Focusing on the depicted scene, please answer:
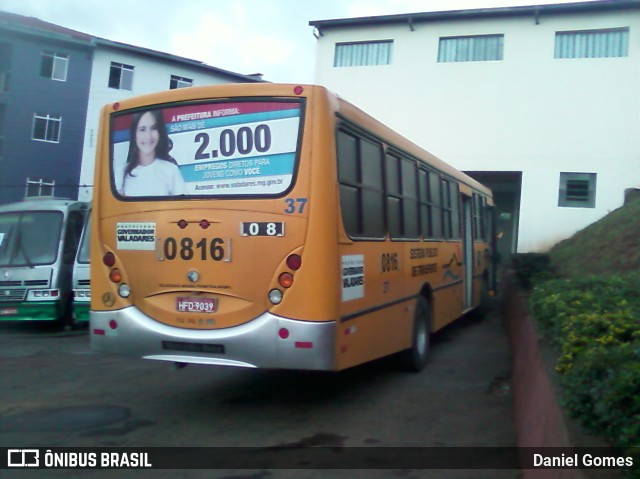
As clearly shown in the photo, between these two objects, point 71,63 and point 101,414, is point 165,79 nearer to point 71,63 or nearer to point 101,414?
point 71,63

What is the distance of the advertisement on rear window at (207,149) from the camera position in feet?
21.1

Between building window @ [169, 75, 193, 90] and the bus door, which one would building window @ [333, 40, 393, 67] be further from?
the bus door

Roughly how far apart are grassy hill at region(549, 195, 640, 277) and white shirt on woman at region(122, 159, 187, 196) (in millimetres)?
6928

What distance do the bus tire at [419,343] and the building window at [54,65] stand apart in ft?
83.0

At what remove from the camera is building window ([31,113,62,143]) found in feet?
97.3

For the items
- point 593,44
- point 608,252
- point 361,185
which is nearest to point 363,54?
point 593,44

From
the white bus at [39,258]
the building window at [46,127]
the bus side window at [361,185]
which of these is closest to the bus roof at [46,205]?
the white bus at [39,258]

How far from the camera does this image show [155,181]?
22.7 feet

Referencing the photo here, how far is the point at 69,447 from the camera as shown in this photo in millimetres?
5984

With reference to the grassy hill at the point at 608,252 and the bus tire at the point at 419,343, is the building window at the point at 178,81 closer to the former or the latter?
the grassy hill at the point at 608,252

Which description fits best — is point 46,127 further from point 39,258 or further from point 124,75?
point 39,258

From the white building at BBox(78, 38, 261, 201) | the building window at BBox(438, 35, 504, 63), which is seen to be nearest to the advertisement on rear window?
the building window at BBox(438, 35, 504, 63)

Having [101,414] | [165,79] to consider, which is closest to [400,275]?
[101,414]

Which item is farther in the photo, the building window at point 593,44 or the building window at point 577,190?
the building window at point 577,190
